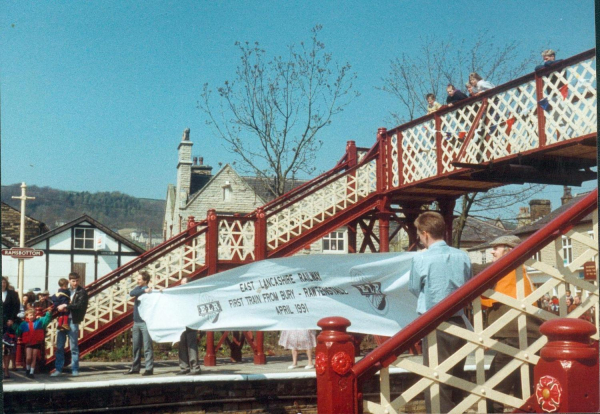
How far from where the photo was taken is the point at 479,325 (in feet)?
15.3

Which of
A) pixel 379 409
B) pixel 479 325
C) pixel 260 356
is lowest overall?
pixel 260 356

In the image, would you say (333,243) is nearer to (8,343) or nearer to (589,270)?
(8,343)

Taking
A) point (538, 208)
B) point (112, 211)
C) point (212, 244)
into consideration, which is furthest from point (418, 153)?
point (112, 211)

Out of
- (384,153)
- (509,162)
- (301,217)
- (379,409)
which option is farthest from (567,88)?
(379,409)

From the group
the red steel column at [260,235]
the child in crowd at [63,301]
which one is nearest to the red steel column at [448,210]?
the red steel column at [260,235]

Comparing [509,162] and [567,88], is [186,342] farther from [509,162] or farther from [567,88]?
[567,88]

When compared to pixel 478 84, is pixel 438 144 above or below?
below

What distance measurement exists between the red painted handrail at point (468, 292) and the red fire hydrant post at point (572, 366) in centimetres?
81

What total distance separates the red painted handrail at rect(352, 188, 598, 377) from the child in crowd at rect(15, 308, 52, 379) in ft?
32.9

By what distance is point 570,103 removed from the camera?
1117 centimetres

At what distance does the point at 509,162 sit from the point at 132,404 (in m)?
7.77

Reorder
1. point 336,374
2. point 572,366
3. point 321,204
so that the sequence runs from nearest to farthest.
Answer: point 572,366
point 336,374
point 321,204

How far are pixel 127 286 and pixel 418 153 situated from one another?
6.76 meters

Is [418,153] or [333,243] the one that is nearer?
[418,153]
